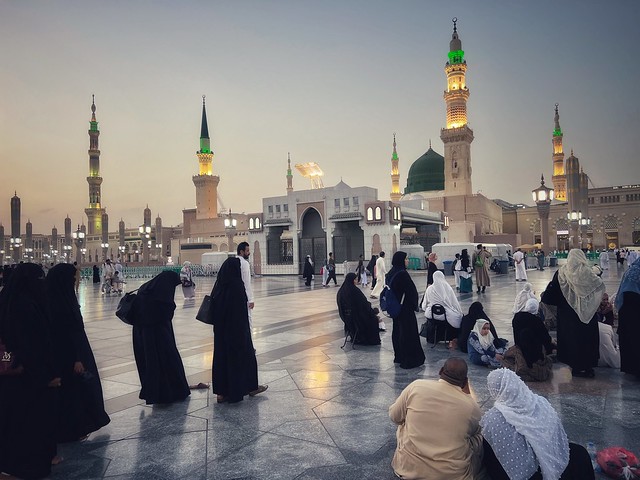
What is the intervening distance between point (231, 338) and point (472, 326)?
11.2 feet

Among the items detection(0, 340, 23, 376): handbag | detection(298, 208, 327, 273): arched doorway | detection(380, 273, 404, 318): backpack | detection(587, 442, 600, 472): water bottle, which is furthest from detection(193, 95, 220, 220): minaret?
detection(587, 442, 600, 472): water bottle

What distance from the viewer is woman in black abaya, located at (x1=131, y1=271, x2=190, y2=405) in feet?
14.8

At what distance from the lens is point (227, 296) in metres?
4.71

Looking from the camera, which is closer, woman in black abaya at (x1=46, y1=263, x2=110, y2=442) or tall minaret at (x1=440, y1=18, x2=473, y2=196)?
woman in black abaya at (x1=46, y1=263, x2=110, y2=442)

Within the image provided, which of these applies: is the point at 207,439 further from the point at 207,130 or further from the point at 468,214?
the point at 207,130

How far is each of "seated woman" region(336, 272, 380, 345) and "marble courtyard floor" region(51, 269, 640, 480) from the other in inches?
9.2

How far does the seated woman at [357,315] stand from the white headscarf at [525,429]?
171 inches

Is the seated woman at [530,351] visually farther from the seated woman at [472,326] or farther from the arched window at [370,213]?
the arched window at [370,213]

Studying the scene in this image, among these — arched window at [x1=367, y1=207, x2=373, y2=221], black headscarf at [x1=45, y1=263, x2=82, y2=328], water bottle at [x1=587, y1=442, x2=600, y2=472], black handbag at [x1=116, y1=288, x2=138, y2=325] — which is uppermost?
arched window at [x1=367, y1=207, x2=373, y2=221]

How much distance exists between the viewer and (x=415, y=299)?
5.79 m

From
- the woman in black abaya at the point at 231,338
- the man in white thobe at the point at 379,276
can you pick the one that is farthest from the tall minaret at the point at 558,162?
the woman in black abaya at the point at 231,338

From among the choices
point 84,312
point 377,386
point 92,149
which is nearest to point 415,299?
point 377,386

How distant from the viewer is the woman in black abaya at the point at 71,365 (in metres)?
3.61

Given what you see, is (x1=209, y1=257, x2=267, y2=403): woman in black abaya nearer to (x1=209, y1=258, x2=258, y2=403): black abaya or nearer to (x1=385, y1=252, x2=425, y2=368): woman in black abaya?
(x1=209, y1=258, x2=258, y2=403): black abaya
